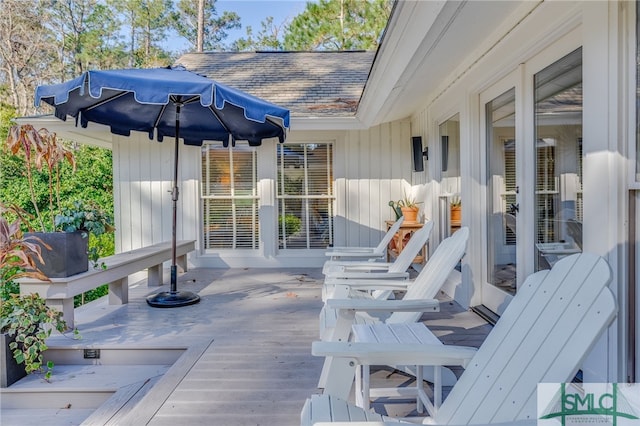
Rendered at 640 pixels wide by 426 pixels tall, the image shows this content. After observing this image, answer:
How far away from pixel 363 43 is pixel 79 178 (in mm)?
10494

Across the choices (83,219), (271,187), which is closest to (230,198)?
(271,187)

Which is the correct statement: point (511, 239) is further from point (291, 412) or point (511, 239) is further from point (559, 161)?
point (291, 412)

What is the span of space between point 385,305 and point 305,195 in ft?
15.0

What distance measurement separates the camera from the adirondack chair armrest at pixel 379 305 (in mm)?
2047

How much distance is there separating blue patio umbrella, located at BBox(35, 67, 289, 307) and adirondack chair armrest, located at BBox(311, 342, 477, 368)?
2.36 metres

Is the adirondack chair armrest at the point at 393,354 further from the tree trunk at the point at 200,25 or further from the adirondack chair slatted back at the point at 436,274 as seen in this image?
the tree trunk at the point at 200,25

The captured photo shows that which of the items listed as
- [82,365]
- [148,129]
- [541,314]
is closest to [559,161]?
[541,314]

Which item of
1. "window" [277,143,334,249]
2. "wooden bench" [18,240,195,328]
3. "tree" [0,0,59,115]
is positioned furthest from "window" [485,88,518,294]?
"tree" [0,0,59,115]

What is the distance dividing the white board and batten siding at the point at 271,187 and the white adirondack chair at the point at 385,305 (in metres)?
3.58

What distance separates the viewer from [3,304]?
2.73 meters

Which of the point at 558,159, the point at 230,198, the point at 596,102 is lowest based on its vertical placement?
the point at 230,198

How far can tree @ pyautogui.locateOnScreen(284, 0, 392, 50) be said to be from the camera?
48.3 feet

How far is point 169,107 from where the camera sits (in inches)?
178

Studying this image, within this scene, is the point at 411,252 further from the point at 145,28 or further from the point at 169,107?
the point at 145,28
